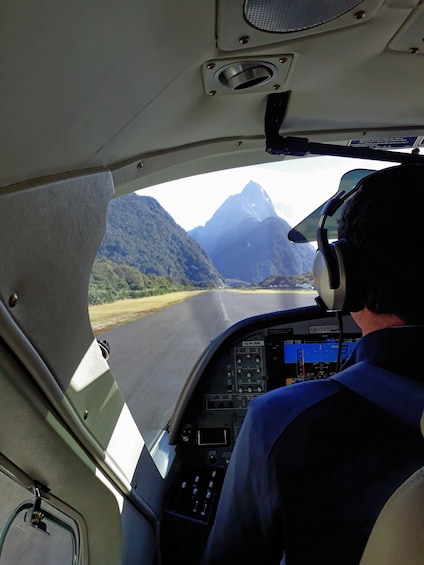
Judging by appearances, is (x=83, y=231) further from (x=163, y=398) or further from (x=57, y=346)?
(x=163, y=398)

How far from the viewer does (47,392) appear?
0.90 m

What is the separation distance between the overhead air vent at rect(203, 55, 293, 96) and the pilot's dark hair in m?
0.36

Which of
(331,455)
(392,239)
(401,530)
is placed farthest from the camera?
(392,239)

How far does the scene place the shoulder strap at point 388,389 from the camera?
0.81 m

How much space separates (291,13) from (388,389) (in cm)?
78

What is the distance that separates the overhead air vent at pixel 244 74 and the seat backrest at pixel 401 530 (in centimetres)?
92

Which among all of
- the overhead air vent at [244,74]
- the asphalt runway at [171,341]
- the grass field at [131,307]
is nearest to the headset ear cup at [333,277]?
the overhead air vent at [244,74]

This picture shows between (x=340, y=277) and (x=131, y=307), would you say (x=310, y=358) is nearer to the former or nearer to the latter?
(x=131, y=307)

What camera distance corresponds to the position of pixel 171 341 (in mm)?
2258

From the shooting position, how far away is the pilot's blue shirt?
0.79 m

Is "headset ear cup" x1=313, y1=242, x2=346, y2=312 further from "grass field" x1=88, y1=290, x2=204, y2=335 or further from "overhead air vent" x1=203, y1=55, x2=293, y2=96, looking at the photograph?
"grass field" x1=88, y1=290, x2=204, y2=335

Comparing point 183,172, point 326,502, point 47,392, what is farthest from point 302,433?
point 183,172

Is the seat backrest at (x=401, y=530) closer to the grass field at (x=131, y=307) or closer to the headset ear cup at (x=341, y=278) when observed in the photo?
the headset ear cup at (x=341, y=278)

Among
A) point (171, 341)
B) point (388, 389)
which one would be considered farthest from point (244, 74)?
point (171, 341)
